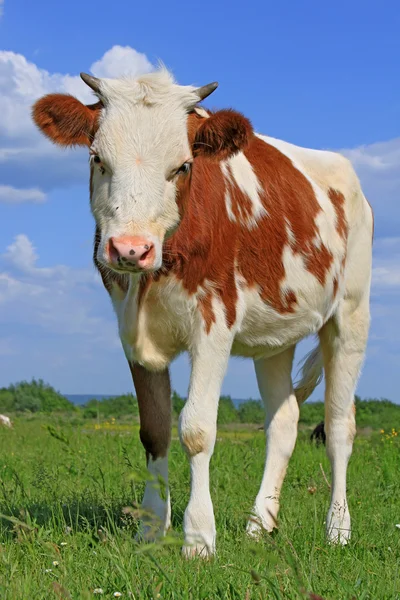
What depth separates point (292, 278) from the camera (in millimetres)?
6484

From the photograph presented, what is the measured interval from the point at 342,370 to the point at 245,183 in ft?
7.19

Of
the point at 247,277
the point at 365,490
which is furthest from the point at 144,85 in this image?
the point at 365,490

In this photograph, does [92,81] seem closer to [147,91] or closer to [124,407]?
[147,91]

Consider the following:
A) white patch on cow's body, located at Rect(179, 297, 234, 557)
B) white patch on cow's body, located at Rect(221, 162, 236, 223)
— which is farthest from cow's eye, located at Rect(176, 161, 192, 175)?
white patch on cow's body, located at Rect(179, 297, 234, 557)

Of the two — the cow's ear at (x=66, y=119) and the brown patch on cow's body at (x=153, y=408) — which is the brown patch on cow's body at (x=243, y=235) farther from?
the brown patch on cow's body at (x=153, y=408)

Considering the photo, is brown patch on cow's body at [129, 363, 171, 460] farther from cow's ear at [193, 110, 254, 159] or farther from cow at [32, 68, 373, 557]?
cow's ear at [193, 110, 254, 159]

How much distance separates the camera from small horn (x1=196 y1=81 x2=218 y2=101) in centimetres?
546

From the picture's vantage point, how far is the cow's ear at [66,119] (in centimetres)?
530

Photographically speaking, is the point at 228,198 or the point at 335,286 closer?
the point at 228,198

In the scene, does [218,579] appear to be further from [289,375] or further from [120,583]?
[289,375]

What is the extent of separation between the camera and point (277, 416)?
7145mm

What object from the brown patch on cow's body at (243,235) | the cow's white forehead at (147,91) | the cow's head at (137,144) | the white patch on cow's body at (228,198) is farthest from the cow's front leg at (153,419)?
the cow's white forehead at (147,91)

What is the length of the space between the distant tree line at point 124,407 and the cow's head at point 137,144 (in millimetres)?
14067

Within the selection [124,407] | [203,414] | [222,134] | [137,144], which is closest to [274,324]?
[203,414]
